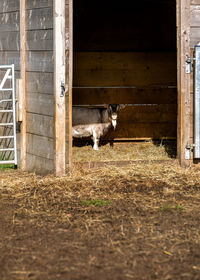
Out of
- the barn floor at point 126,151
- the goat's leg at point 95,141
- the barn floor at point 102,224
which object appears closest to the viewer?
the barn floor at point 102,224

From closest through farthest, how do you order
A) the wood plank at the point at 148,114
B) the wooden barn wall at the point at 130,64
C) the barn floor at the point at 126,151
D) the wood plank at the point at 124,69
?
1. the barn floor at the point at 126,151
2. the wood plank at the point at 148,114
3. the wooden barn wall at the point at 130,64
4. the wood plank at the point at 124,69

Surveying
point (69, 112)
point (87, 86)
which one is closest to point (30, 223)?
point (69, 112)

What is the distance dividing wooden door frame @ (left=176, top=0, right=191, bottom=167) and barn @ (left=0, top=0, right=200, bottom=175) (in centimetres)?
2

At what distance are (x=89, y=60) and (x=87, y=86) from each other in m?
0.58

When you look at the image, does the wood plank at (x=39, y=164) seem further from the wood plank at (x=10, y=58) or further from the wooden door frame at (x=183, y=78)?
the wooden door frame at (x=183, y=78)

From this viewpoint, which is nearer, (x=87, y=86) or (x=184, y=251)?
(x=184, y=251)

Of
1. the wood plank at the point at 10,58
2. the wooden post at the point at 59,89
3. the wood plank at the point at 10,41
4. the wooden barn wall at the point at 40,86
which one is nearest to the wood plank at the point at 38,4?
the wooden barn wall at the point at 40,86

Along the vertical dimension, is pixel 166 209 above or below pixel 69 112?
below

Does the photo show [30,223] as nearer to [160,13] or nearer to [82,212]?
[82,212]

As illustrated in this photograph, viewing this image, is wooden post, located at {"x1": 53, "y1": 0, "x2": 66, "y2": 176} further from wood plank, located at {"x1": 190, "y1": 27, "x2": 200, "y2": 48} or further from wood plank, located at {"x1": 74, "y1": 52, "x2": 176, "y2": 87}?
wood plank, located at {"x1": 74, "y1": 52, "x2": 176, "y2": 87}

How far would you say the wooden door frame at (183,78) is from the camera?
8.64 metres

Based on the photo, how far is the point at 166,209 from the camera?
6.51m

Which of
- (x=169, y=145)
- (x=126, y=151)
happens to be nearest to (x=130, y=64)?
(x=169, y=145)

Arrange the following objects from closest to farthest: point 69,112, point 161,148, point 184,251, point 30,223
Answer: point 184,251 → point 30,223 → point 69,112 → point 161,148
